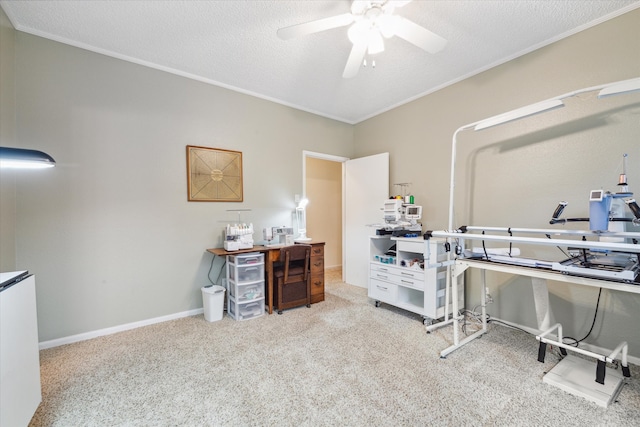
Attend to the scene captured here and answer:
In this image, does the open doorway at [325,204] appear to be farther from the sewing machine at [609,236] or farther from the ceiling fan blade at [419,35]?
the sewing machine at [609,236]

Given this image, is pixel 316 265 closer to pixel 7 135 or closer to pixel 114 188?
pixel 114 188

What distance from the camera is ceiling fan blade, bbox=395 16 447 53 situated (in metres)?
1.77

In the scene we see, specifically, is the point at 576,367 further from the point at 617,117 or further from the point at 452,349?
the point at 617,117

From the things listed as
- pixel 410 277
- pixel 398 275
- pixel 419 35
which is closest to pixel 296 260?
pixel 398 275

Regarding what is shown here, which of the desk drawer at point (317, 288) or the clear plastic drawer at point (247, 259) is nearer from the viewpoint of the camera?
the clear plastic drawer at point (247, 259)

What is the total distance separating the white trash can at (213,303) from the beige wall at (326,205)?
2.49 meters

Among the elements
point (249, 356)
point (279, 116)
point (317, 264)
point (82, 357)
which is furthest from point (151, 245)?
point (279, 116)

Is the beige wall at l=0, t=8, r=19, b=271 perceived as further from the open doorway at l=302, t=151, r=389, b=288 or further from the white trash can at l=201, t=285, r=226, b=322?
the open doorway at l=302, t=151, r=389, b=288

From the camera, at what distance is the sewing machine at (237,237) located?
9.68 ft

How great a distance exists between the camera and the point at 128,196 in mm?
2686

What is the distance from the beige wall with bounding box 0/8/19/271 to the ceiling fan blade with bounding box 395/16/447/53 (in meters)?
3.03

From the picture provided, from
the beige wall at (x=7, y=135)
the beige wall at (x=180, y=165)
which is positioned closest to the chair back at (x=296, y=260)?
the beige wall at (x=180, y=165)

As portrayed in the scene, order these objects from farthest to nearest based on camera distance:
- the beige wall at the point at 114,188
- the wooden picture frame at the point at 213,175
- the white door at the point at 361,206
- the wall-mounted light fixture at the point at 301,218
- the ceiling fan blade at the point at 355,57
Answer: the white door at the point at 361,206 → the wall-mounted light fixture at the point at 301,218 → the wooden picture frame at the point at 213,175 → the beige wall at the point at 114,188 → the ceiling fan blade at the point at 355,57

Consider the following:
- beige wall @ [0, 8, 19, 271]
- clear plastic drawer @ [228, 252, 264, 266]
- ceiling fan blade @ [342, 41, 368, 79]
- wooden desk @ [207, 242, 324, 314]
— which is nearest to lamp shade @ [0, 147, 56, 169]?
beige wall @ [0, 8, 19, 271]
